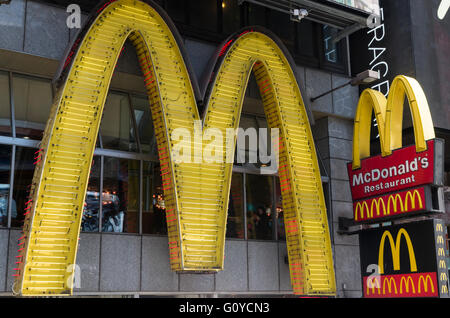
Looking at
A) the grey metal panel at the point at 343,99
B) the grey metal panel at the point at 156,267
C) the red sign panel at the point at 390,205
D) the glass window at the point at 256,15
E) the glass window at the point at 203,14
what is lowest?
the grey metal panel at the point at 156,267

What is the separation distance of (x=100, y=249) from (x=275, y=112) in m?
5.96

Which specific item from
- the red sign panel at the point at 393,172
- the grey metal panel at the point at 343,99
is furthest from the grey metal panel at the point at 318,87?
the red sign panel at the point at 393,172

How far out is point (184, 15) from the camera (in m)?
15.8

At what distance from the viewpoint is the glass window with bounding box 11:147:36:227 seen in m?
12.7

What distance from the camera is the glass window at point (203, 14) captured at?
1595 cm

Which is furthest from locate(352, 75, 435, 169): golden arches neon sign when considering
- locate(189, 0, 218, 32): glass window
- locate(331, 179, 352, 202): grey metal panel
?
locate(189, 0, 218, 32): glass window

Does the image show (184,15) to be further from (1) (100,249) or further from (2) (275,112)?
(1) (100,249)

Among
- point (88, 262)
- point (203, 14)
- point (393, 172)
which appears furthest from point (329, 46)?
point (88, 262)

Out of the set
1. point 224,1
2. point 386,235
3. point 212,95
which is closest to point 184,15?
point 224,1

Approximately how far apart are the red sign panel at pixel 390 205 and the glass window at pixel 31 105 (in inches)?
342

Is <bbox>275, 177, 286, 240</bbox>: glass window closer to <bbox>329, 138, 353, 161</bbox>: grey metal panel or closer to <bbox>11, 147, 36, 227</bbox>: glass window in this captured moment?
<bbox>329, 138, 353, 161</bbox>: grey metal panel

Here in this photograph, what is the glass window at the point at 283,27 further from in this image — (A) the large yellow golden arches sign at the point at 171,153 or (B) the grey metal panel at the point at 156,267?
(B) the grey metal panel at the point at 156,267

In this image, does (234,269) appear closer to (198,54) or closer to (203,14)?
(198,54)

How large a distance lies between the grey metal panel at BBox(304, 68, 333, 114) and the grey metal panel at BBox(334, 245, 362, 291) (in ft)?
14.7
